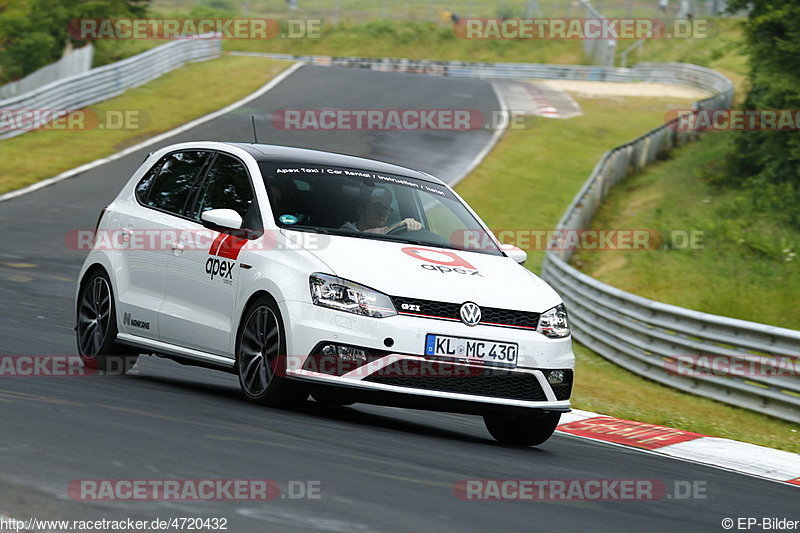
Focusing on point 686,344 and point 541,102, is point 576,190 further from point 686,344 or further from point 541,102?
point 686,344

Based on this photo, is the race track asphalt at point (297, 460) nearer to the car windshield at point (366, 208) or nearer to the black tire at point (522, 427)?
the black tire at point (522, 427)

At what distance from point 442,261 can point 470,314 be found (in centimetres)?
56

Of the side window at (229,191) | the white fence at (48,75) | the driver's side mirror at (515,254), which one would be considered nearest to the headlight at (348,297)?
the side window at (229,191)

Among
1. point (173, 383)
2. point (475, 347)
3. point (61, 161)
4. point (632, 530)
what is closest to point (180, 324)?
point (173, 383)

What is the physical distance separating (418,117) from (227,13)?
143ft

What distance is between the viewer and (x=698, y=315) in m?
14.0

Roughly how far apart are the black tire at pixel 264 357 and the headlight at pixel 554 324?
4.89 feet

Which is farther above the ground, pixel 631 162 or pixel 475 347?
pixel 475 347

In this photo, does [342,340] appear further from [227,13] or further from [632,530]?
[227,13]

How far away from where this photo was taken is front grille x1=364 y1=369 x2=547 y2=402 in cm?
743

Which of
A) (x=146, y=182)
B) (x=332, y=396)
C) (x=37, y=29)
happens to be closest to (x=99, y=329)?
(x=146, y=182)

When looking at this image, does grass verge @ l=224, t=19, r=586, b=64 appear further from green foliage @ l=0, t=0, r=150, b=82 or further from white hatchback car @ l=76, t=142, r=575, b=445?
white hatchback car @ l=76, t=142, r=575, b=445

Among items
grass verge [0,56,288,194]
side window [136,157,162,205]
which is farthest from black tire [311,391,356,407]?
grass verge [0,56,288,194]

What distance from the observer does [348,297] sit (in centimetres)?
743
